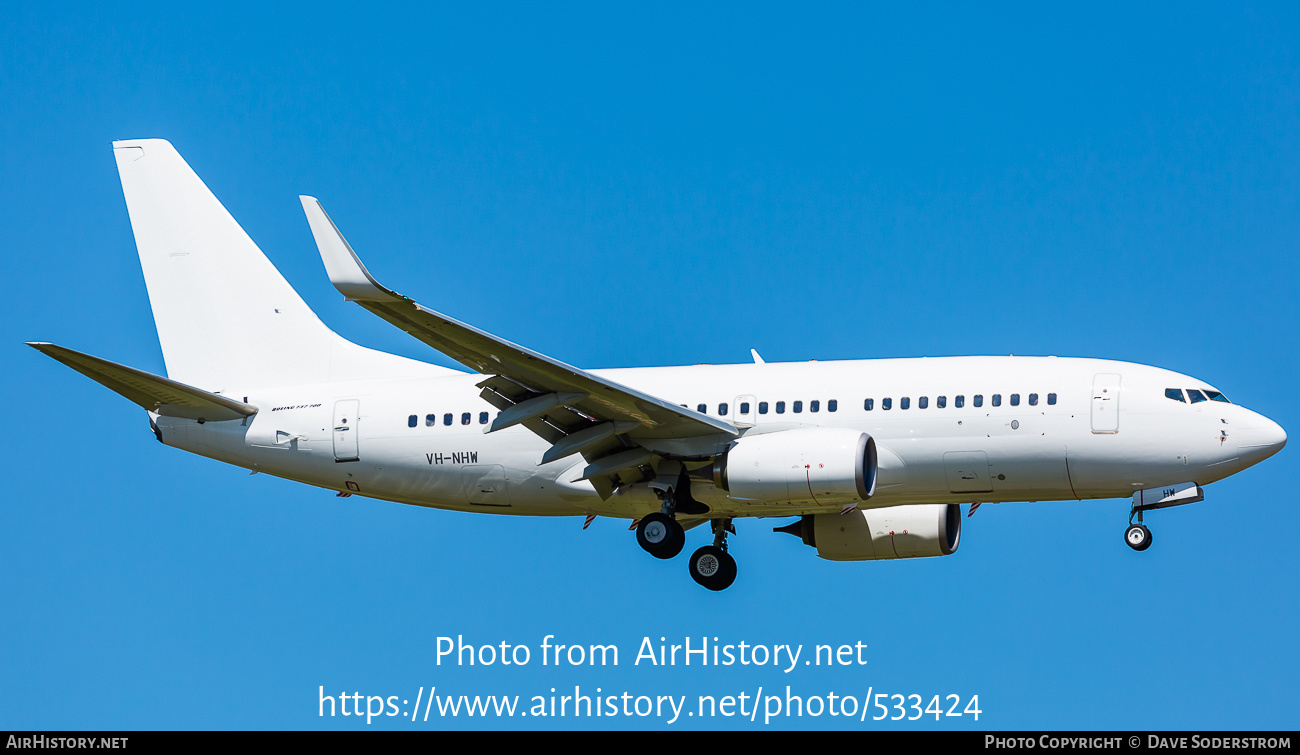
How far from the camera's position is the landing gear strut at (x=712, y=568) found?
1385 inches

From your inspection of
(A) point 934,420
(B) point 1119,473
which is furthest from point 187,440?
(B) point 1119,473

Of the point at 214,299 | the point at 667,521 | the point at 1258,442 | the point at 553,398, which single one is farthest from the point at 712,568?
the point at 214,299

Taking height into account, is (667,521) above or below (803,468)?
below

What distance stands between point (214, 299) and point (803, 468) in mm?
15828

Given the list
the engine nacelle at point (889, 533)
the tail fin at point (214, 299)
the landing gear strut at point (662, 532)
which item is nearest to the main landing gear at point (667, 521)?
the landing gear strut at point (662, 532)

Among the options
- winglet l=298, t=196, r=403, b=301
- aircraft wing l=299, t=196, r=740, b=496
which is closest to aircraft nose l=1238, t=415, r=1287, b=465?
aircraft wing l=299, t=196, r=740, b=496

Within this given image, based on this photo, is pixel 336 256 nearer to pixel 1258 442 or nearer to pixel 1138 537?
pixel 1138 537

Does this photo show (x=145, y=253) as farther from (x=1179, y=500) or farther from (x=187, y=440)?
(x=1179, y=500)

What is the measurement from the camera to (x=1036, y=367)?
1287 inches

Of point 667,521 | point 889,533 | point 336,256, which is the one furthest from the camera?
point 889,533

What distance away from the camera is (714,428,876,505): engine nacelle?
3131 cm

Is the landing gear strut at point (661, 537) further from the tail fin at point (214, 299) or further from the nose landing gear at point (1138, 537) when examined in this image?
the nose landing gear at point (1138, 537)

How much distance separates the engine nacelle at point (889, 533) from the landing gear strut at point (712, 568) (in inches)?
111

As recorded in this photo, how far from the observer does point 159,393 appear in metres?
34.9
